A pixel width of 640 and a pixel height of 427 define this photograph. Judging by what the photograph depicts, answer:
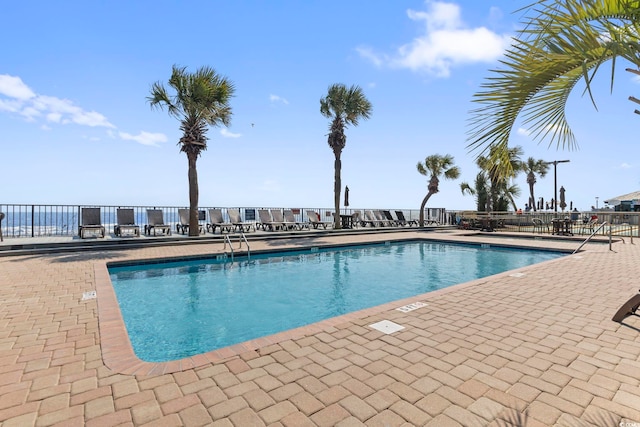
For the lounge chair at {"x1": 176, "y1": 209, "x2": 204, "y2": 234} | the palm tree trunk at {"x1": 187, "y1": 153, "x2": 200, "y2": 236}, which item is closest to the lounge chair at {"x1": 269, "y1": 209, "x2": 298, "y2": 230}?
the lounge chair at {"x1": 176, "y1": 209, "x2": 204, "y2": 234}

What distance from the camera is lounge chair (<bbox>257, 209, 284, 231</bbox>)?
15.2 metres

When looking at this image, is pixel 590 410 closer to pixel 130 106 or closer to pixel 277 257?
pixel 277 257

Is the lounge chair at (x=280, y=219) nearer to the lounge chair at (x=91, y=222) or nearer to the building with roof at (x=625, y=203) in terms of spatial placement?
the lounge chair at (x=91, y=222)

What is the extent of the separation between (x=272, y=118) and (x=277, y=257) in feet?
26.8

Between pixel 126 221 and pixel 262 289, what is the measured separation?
828cm

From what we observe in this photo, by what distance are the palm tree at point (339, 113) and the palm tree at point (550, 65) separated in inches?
566

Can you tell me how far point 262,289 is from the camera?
21.2 ft

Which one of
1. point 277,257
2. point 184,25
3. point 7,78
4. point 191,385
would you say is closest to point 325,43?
point 184,25

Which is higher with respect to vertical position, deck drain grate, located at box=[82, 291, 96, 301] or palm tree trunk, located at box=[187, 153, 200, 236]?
palm tree trunk, located at box=[187, 153, 200, 236]

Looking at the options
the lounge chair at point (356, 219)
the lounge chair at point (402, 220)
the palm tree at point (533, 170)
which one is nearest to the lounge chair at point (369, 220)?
the lounge chair at point (356, 219)

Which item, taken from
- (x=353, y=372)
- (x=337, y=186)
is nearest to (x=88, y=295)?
(x=353, y=372)

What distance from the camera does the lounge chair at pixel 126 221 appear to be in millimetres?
11562

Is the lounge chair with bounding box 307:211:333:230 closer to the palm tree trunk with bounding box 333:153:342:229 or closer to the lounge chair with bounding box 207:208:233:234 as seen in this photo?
the palm tree trunk with bounding box 333:153:342:229

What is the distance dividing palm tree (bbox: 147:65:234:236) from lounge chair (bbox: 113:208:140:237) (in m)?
1.91
